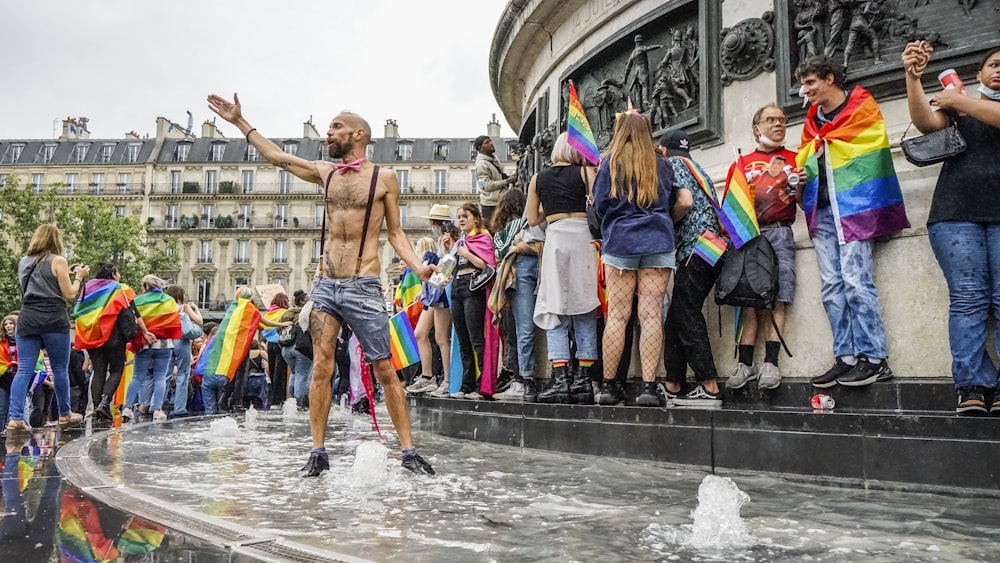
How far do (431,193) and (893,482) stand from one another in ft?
225

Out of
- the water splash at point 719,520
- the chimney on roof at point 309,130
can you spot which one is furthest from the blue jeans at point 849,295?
the chimney on roof at point 309,130

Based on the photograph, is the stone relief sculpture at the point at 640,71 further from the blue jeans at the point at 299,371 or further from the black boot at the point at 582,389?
the blue jeans at the point at 299,371

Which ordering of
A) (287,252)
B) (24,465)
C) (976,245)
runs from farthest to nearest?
(287,252), (24,465), (976,245)

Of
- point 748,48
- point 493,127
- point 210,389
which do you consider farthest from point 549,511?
point 493,127

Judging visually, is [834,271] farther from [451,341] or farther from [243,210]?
[243,210]

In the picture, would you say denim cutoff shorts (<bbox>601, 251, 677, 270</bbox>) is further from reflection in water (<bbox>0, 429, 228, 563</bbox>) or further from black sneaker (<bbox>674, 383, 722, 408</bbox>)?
reflection in water (<bbox>0, 429, 228, 563</bbox>)

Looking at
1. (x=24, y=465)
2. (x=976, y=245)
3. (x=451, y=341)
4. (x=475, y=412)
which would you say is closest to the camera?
(x=976, y=245)

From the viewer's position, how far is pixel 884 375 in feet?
16.5

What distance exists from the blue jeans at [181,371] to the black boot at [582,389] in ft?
22.3

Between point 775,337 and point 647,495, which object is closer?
point 647,495

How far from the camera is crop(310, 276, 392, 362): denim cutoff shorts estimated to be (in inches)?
195

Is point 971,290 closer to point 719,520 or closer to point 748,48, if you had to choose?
point 719,520

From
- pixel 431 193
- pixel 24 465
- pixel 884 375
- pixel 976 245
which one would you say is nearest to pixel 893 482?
pixel 884 375

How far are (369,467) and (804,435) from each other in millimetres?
2417
